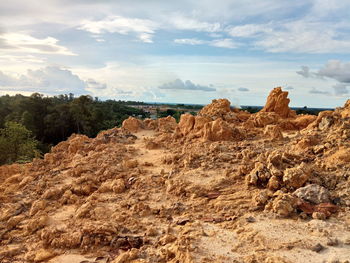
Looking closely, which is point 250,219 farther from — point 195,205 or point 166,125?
point 166,125

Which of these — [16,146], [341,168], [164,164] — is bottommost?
[16,146]

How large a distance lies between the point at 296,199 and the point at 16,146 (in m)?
19.3

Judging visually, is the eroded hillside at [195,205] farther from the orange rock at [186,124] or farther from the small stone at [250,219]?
the orange rock at [186,124]

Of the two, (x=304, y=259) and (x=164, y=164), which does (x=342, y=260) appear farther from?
(x=164, y=164)

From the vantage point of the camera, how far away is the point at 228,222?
555 centimetres

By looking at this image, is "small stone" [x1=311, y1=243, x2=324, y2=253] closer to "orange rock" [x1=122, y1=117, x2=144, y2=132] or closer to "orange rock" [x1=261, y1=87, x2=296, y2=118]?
"orange rock" [x1=261, y1=87, x2=296, y2=118]

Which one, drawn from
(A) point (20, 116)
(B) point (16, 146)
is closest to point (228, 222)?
(B) point (16, 146)

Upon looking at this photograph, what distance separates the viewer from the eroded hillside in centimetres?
480

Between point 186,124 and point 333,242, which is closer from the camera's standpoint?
point 333,242

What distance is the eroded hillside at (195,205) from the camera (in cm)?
480

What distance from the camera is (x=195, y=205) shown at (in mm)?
6453

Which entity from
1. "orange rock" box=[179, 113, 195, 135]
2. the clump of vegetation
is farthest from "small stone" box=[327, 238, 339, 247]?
the clump of vegetation

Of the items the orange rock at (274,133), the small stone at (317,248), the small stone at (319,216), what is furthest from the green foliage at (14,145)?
the small stone at (317,248)

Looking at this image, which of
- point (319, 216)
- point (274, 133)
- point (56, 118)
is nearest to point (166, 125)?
point (274, 133)
